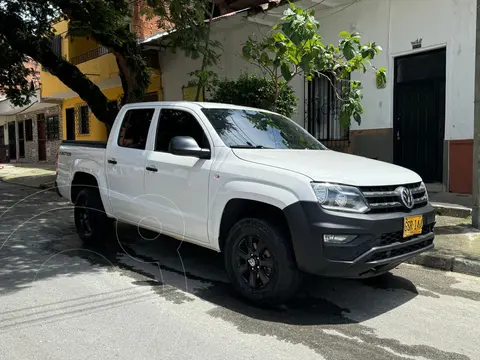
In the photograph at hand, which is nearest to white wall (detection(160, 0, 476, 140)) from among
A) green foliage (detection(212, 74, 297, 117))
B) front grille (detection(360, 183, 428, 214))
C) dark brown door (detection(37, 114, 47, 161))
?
green foliage (detection(212, 74, 297, 117))

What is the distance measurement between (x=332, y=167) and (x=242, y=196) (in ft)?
2.79

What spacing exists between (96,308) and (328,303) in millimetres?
2181

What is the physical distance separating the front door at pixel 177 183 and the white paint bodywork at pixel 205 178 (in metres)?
0.01

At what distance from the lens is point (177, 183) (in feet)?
16.0

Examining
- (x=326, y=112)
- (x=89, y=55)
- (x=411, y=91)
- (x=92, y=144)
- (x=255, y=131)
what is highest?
(x=89, y=55)

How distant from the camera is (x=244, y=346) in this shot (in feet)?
11.2

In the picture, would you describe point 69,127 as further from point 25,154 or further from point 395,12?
point 395,12

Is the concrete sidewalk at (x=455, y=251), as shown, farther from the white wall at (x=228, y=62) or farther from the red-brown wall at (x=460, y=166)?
the white wall at (x=228, y=62)

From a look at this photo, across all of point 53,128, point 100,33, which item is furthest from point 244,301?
point 53,128

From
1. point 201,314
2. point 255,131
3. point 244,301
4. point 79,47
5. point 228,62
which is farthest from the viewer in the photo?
point 79,47

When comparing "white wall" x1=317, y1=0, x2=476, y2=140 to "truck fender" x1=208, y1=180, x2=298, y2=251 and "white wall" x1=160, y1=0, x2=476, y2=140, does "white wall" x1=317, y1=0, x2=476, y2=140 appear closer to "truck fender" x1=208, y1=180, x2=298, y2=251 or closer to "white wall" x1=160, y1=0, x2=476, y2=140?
"white wall" x1=160, y1=0, x2=476, y2=140

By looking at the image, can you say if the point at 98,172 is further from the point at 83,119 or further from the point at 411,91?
the point at 83,119

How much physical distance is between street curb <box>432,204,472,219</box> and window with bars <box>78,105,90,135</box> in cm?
1752

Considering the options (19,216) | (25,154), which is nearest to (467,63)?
(19,216)
